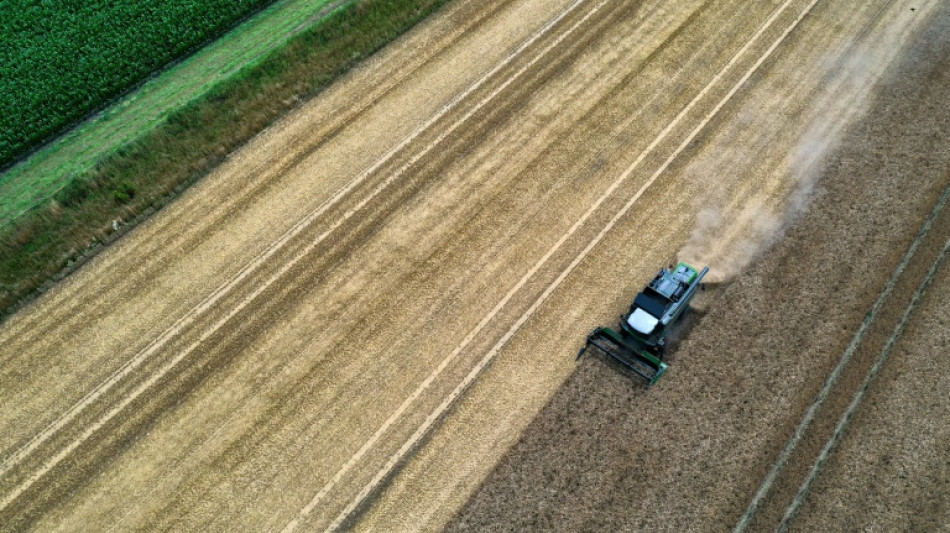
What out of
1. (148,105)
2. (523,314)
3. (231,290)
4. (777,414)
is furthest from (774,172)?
(148,105)

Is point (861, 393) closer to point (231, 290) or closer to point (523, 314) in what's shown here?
point (523, 314)

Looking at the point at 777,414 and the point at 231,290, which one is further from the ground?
the point at 777,414

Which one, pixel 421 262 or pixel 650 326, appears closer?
pixel 650 326

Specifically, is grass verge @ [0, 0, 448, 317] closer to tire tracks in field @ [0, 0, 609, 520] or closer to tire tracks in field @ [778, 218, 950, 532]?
tire tracks in field @ [0, 0, 609, 520]

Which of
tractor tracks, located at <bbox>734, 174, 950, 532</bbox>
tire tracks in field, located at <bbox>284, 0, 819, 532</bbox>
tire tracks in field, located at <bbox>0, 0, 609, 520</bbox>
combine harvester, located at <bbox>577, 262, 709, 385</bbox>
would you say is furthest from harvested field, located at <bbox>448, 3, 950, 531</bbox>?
tire tracks in field, located at <bbox>0, 0, 609, 520</bbox>

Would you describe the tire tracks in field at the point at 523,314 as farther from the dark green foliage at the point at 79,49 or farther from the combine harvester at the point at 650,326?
the dark green foliage at the point at 79,49

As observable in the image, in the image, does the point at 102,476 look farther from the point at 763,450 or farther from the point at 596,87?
the point at 596,87

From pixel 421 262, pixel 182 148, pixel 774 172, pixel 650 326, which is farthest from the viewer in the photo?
pixel 182 148
